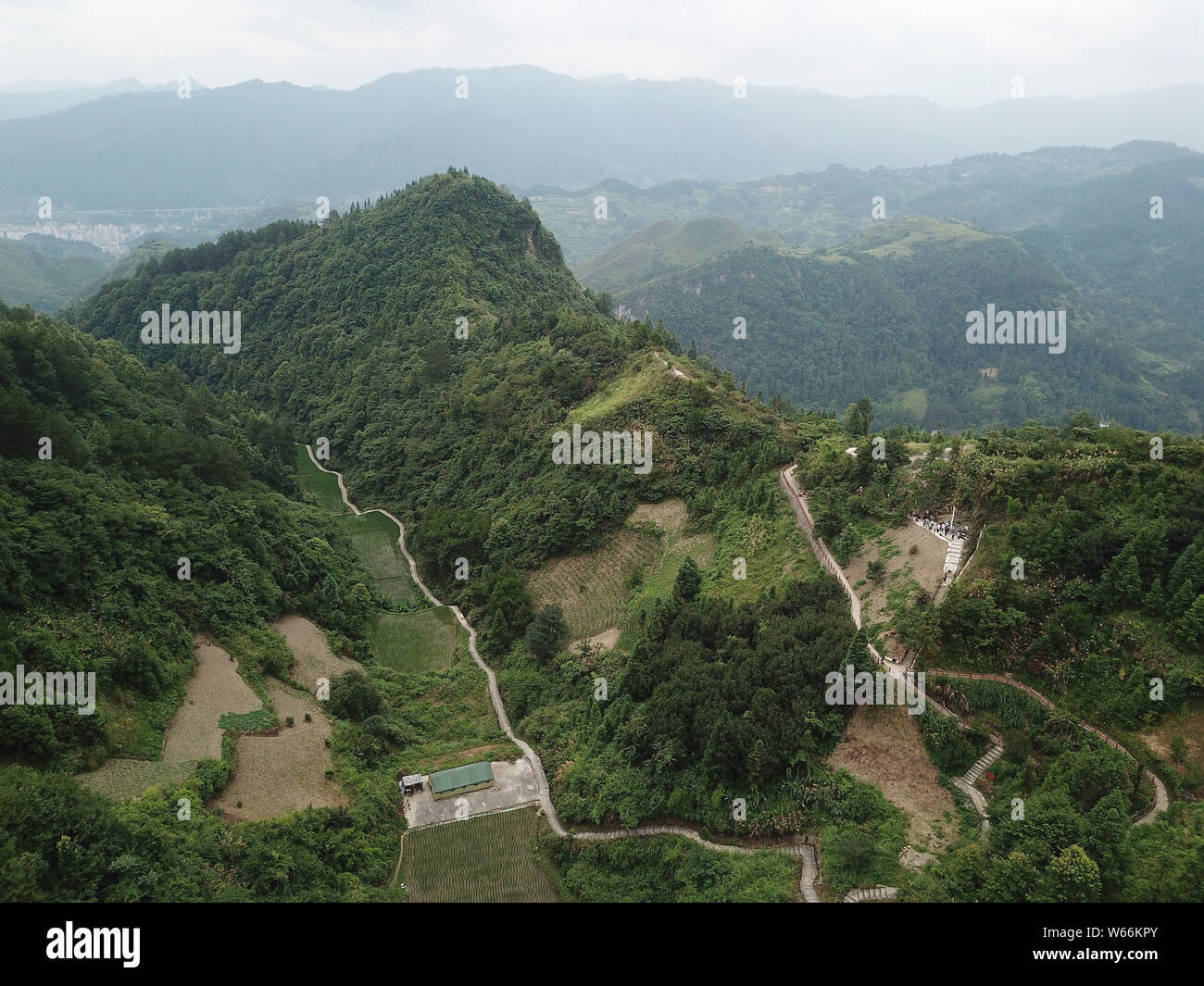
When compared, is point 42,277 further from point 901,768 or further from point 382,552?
point 901,768

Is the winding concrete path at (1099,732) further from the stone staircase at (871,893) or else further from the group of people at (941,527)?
the group of people at (941,527)

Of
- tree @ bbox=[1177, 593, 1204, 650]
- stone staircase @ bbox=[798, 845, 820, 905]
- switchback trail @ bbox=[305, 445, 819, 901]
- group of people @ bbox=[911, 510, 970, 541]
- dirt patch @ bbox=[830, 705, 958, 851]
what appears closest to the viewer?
stone staircase @ bbox=[798, 845, 820, 905]

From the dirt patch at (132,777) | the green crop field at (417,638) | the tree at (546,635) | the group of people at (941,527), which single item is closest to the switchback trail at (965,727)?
the group of people at (941,527)

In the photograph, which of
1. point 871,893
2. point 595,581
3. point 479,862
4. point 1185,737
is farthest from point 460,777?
Result: point 1185,737

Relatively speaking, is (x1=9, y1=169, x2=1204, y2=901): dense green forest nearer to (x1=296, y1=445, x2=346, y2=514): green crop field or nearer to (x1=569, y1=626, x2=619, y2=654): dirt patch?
(x1=569, y1=626, x2=619, y2=654): dirt patch

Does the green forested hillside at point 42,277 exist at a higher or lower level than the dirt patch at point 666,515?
higher

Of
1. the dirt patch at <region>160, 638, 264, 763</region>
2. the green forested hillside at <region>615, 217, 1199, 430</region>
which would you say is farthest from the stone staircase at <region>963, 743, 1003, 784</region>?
the green forested hillside at <region>615, 217, 1199, 430</region>
